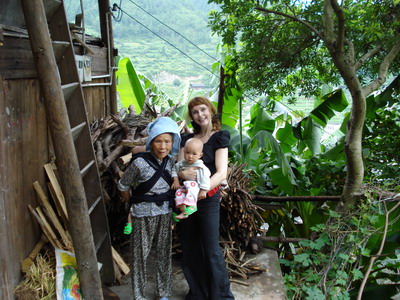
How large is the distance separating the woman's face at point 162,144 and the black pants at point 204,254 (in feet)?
1.70

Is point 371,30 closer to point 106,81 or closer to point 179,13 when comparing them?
point 106,81

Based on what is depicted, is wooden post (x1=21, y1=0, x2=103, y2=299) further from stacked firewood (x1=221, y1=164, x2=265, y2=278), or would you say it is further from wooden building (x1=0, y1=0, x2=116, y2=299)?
stacked firewood (x1=221, y1=164, x2=265, y2=278)

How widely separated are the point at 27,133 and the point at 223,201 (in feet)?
6.83

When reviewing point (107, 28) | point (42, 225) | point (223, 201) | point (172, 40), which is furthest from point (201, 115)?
point (172, 40)

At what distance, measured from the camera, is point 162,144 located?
9.84 feet

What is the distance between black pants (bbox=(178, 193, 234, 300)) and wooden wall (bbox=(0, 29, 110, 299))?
1283 mm

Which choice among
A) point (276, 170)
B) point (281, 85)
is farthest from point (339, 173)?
point (281, 85)

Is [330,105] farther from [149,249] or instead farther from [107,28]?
[149,249]

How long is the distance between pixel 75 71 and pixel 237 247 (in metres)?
2.60

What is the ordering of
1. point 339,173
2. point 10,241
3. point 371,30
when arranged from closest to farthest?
point 10,241 < point 371,30 < point 339,173

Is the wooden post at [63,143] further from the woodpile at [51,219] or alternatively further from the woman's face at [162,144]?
the woman's face at [162,144]

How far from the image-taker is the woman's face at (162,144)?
2.99 m

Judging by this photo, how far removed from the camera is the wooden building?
8.40 feet

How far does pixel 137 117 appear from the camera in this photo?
5.14 metres
